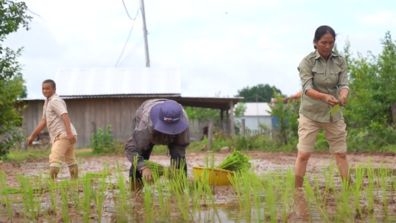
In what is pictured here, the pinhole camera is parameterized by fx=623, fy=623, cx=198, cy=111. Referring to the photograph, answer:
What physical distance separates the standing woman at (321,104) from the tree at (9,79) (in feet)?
29.3

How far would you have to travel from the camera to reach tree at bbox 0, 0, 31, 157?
13062 mm

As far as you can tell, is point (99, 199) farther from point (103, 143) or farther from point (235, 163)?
point (103, 143)

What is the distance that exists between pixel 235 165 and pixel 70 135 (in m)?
1.94

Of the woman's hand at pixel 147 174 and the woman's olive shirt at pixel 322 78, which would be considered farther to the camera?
the woman's olive shirt at pixel 322 78

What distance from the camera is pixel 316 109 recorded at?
5.43 metres

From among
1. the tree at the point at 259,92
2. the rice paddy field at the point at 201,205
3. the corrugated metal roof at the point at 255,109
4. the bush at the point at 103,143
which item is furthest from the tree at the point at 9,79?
the tree at the point at 259,92

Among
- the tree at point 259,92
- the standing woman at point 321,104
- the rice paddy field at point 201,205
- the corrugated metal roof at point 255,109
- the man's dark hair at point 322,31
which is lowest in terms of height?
the rice paddy field at point 201,205

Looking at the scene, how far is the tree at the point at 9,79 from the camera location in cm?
1306

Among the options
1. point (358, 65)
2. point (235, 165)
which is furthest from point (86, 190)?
point (358, 65)

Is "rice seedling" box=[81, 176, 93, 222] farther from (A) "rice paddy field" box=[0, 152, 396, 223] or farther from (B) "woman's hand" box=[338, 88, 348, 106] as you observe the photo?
(B) "woman's hand" box=[338, 88, 348, 106]

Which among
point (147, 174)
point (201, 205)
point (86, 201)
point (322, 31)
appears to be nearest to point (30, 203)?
point (86, 201)

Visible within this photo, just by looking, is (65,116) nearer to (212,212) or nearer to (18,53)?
(212,212)

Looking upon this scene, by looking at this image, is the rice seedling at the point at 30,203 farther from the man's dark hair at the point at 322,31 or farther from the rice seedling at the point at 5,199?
the man's dark hair at the point at 322,31

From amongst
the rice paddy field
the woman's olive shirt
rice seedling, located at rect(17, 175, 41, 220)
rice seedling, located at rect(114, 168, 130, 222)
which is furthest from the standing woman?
rice seedling, located at rect(17, 175, 41, 220)
